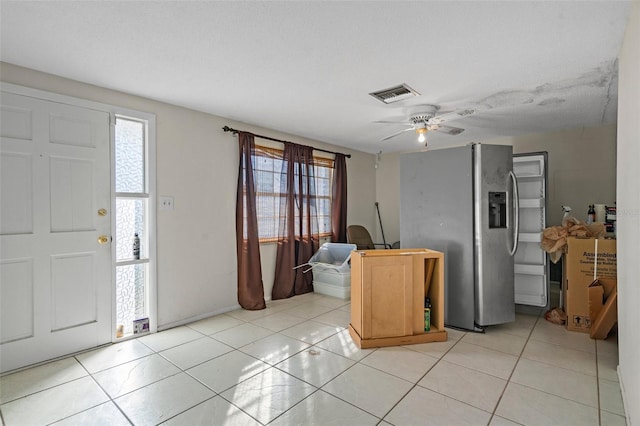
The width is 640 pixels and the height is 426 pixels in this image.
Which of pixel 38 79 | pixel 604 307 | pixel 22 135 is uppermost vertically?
pixel 38 79

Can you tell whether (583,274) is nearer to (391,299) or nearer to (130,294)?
(391,299)

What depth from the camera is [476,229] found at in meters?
3.05

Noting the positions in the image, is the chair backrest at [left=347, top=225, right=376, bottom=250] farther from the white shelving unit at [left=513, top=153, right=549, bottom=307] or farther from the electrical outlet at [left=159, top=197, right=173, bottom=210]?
the electrical outlet at [left=159, top=197, right=173, bottom=210]

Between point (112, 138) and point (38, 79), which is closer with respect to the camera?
point (38, 79)

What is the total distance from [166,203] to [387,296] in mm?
2381

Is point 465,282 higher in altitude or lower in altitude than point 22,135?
lower

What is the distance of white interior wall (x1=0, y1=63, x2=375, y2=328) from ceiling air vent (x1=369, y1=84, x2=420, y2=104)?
178 centimetres

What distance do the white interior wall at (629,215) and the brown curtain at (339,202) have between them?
3534 mm

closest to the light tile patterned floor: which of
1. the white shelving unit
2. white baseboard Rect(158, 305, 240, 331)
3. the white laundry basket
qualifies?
white baseboard Rect(158, 305, 240, 331)

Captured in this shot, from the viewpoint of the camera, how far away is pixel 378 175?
616 centimetres

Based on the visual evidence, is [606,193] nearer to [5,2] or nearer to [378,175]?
[378,175]

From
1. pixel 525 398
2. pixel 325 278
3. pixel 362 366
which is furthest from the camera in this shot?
pixel 325 278

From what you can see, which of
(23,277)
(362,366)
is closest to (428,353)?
(362,366)

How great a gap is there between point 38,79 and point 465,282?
4095 mm
